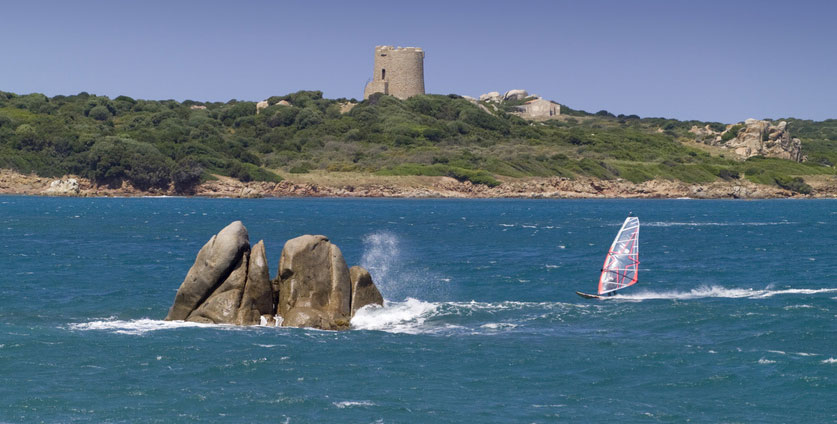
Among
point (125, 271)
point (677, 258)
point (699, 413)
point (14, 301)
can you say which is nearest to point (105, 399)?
point (699, 413)

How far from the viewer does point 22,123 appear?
170m

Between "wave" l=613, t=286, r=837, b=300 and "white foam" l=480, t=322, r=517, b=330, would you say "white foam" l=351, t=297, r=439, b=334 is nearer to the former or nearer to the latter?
"white foam" l=480, t=322, r=517, b=330

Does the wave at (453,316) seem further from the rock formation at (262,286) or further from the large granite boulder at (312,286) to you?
the rock formation at (262,286)

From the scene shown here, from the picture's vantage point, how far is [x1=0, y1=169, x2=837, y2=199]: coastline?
5999 inches

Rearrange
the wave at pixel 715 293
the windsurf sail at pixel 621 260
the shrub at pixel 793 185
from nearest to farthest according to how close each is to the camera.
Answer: the wave at pixel 715 293 < the windsurf sail at pixel 621 260 < the shrub at pixel 793 185

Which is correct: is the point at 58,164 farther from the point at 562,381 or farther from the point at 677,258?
the point at 562,381

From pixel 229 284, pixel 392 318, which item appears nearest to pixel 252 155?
pixel 392 318

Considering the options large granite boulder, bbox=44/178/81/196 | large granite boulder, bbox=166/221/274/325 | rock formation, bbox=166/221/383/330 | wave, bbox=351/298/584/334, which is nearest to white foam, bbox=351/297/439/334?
wave, bbox=351/298/584/334

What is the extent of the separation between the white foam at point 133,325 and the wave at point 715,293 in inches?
673

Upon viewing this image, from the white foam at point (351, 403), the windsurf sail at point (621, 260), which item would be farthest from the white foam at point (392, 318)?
the windsurf sail at point (621, 260)

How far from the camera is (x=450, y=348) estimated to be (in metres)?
26.1

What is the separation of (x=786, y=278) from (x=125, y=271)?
30591mm

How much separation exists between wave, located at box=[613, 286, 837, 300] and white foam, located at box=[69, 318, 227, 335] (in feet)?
56.1

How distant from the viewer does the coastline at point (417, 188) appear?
15238cm
